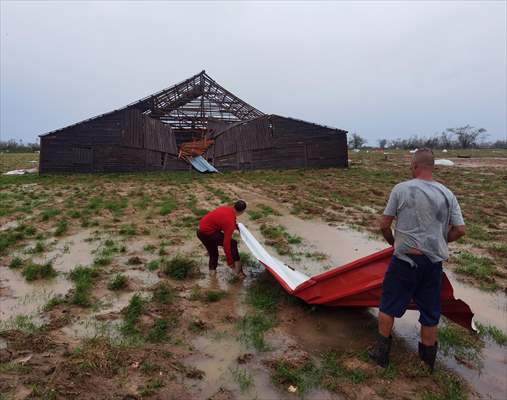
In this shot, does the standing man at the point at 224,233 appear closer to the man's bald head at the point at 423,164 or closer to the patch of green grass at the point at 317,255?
the patch of green grass at the point at 317,255

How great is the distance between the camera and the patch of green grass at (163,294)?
16.3 feet

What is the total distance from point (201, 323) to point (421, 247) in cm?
246

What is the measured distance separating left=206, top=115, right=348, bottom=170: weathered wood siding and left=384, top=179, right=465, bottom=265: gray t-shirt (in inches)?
906

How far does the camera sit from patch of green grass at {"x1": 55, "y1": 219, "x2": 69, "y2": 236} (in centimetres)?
856

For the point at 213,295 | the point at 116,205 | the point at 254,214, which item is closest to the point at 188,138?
the point at 116,205

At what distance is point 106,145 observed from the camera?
82.0ft

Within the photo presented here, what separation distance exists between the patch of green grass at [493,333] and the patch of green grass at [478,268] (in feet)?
4.74

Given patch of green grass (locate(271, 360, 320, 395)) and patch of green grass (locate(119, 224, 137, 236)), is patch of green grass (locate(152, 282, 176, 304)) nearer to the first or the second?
patch of green grass (locate(271, 360, 320, 395))

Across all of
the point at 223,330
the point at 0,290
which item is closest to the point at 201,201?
the point at 0,290

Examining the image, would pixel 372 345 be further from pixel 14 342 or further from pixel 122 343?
pixel 14 342

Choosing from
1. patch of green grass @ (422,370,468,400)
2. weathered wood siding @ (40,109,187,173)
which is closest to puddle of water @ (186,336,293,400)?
patch of green grass @ (422,370,468,400)

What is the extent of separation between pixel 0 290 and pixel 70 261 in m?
1.41

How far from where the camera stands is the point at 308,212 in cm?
1118

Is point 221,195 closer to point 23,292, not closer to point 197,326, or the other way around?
point 23,292
